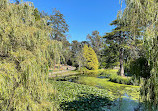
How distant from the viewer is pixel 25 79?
2359mm

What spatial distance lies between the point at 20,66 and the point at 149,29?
315cm

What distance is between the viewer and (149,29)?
244cm

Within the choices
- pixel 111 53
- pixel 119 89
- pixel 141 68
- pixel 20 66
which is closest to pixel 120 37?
pixel 111 53

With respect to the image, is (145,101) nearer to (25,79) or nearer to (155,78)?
(155,78)

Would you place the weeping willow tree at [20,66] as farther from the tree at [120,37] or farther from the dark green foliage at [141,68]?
the tree at [120,37]

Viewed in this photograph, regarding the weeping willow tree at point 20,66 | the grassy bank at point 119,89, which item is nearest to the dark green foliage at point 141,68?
the weeping willow tree at point 20,66

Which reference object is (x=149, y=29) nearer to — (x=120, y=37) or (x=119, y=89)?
(x=119, y=89)

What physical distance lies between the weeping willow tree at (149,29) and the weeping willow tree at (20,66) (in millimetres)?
2553

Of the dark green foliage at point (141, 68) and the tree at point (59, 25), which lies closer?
the dark green foliage at point (141, 68)

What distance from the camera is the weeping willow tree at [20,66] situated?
6.81 ft

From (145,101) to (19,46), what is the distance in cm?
359

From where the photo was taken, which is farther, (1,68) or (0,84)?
(1,68)

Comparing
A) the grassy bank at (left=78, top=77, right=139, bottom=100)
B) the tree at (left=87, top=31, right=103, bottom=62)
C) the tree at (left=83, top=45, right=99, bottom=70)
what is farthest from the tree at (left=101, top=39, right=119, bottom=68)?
the tree at (left=87, top=31, right=103, bottom=62)

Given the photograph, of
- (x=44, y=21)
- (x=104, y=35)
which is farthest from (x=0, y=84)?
(x=104, y=35)
